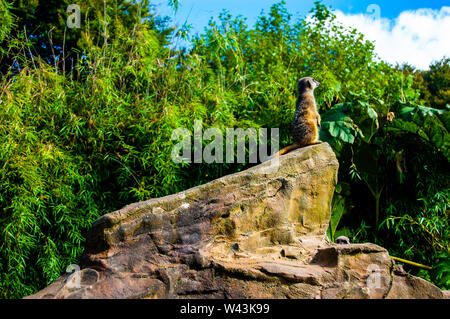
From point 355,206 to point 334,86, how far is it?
1.96 meters

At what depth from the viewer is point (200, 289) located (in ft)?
9.31

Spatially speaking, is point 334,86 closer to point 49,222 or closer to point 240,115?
point 240,115

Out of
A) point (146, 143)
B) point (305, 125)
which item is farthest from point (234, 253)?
point (146, 143)

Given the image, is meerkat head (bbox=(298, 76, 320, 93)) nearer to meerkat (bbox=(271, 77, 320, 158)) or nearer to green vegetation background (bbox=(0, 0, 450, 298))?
meerkat (bbox=(271, 77, 320, 158))

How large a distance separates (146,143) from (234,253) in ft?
7.14

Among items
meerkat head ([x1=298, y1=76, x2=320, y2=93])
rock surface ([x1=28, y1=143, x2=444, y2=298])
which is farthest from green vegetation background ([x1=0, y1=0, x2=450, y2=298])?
rock surface ([x1=28, y1=143, x2=444, y2=298])

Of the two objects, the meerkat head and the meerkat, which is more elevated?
the meerkat head

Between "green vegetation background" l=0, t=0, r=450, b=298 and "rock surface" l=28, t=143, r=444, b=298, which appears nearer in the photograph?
"rock surface" l=28, t=143, r=444, b=298

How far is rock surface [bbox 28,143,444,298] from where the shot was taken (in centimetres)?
283

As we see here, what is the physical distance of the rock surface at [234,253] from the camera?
2832 millimetres

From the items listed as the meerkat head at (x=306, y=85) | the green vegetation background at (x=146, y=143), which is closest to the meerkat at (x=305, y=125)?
the meerkat head at (x=306, y=85)

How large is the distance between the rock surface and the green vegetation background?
1423 millimetres
